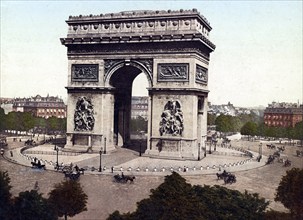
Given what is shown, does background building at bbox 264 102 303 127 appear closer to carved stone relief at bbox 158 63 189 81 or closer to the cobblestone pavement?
carved stone relief at bbox 158 63 189 81

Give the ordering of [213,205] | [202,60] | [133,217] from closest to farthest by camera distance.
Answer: [133,217] < [213,205] < [202,60]

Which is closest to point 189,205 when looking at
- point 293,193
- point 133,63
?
point 293,193

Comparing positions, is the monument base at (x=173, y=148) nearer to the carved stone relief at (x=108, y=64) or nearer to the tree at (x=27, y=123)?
the carved stone relief at (x=108, y=64)

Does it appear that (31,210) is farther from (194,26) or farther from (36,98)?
(36,98)

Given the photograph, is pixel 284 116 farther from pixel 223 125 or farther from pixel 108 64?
pixel 108 64

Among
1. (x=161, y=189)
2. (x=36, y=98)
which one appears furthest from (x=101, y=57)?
(x=36, y=98)

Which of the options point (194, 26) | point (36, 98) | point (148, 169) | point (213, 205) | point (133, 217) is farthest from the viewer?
point (36, 98)

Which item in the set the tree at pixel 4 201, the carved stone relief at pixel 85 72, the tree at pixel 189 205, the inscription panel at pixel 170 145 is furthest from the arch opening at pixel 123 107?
the tree at pixel 189 205
